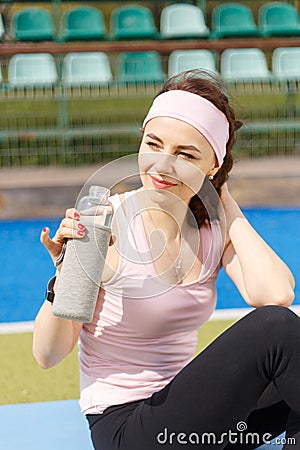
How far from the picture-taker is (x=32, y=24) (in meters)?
8.83

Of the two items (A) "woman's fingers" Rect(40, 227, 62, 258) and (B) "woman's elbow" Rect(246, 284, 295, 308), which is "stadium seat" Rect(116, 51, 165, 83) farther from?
(A) "woman's fingers" Rect(40, 227, 62, 258)

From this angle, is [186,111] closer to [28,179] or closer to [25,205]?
[25,205]

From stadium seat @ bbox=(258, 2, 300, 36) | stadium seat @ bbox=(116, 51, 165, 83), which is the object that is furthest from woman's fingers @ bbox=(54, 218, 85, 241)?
stadium seat @ bbox=(258, 2, 300, 36)

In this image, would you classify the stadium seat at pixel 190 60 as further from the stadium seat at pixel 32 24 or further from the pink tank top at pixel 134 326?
→ the pink tank top at pixel 134 326

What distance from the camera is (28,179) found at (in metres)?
6.90

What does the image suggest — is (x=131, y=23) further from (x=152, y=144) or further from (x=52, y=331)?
(x=52, y=331)

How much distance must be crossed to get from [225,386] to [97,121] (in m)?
5.56

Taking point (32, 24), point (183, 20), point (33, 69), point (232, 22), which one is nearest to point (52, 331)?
point (33, 69)

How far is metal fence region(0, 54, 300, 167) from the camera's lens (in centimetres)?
704

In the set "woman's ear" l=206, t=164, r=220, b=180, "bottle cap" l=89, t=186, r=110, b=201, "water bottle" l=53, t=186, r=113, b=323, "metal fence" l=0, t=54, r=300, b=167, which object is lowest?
"metal fence" l=0, t=54, r=300, b=167

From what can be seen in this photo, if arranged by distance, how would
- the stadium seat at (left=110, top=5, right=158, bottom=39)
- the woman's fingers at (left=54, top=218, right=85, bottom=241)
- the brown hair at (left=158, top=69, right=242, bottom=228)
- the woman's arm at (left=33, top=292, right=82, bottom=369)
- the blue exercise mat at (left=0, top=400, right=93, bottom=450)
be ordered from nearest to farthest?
the woman's fingers at (left=54, top=218, right=85, bottom=241) < the woman's arm at (left=33, top=292, right=82, bottom=369) < the brown hair at (left=158, top=69, right=242, bottom=228) < the blue exercise mat at (left=0, top=400, right=93, bottom=450) < the stadium seat at (left=110, top=5, right=158, bottom=39)

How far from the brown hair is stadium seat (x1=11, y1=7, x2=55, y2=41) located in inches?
264

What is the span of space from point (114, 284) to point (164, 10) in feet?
26.1

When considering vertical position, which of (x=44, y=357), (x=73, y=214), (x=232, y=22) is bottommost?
(x=232, y=22)
